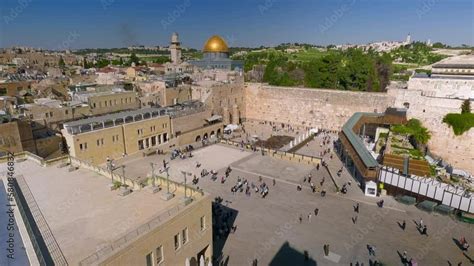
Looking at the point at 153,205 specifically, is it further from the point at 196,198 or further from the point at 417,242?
the point at 417,242

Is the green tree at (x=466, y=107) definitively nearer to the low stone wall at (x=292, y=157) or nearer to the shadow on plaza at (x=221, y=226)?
the low stone wall at (x=292, y=157)

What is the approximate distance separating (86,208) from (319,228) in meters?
13.0

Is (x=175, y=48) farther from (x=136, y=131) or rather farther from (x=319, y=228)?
(x=319, y=228)

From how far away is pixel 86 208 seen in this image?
41.5 ft

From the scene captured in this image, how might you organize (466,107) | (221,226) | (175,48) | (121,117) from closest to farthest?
(221,226), (466,107), (121,117), (175,48)

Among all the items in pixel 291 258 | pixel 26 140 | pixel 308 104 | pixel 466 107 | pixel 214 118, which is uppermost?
pixel 466 107

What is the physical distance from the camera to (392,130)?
30.5m

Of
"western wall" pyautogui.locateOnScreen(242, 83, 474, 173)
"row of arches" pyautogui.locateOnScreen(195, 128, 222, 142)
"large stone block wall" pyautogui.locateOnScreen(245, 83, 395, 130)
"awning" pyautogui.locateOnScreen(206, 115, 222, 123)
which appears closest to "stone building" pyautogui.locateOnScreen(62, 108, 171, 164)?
"row of arches" pyautogui.locateOnScreen(195, 128, 222, 142)

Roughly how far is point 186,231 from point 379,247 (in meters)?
11.0

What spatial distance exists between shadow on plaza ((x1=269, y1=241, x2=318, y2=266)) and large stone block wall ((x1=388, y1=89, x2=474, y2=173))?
2095 centimetres

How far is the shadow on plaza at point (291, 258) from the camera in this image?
15852 mm

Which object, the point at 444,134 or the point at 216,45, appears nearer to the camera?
the point at 444,134

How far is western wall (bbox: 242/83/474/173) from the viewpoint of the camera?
29.0 metres

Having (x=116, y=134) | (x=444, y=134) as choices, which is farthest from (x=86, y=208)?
(x=444, y=134)
